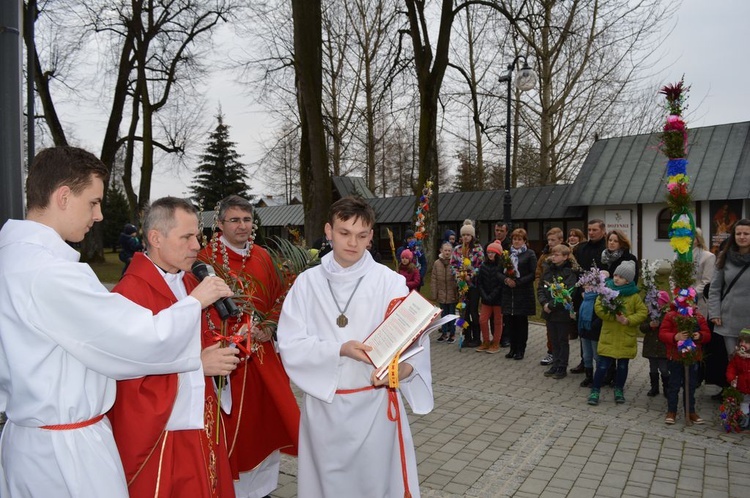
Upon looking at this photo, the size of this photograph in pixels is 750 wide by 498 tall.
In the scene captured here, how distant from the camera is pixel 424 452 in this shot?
5371 mm

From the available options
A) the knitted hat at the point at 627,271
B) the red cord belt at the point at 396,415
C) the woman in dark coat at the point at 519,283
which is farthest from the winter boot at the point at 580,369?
the red cord belt at the point at 396,415

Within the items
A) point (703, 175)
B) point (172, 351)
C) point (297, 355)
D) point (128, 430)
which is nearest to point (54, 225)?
point (172, 351)

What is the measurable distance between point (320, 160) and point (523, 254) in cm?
551

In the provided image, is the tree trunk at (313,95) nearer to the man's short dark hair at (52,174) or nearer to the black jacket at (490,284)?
the black jacket at (490,284)

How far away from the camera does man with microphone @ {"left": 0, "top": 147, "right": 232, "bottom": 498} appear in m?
2.07

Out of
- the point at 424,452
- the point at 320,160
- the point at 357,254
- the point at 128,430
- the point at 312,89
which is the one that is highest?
the point at 312,89

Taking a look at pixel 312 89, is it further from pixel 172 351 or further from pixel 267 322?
pixel 172 351

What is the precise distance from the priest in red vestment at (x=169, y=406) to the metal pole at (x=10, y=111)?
3.84 feet

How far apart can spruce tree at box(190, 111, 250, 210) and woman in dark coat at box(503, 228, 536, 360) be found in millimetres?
35766

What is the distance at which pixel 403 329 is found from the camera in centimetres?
279

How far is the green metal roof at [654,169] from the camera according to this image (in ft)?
70.6

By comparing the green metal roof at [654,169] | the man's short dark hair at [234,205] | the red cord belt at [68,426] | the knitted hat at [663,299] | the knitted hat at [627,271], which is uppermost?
the green metal roof at [654,169]

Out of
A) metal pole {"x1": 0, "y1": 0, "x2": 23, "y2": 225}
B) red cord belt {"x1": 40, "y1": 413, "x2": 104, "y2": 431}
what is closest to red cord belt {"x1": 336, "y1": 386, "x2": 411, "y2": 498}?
red cord belt {"x1": 40, "y1": 413, "x2": 104, "y2": 431}

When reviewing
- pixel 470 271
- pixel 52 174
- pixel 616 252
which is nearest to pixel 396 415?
pixel 52 174
